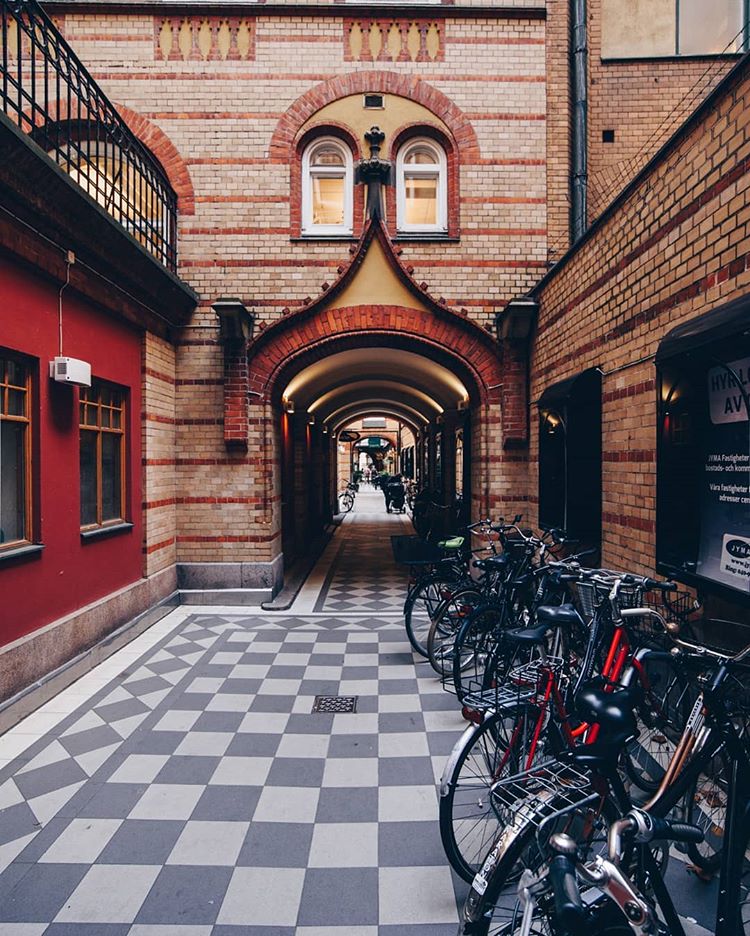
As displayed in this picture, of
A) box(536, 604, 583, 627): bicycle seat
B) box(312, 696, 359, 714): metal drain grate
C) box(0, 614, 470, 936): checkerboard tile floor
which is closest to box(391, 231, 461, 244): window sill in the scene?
box(0, 614, 470, 936): checkerboard tile floor

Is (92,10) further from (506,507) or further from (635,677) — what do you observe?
(635,677)

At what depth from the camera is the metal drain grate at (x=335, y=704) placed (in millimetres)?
4395

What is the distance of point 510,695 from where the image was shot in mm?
2871

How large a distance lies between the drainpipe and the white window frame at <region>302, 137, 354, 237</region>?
2.99 m

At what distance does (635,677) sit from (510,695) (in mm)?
642

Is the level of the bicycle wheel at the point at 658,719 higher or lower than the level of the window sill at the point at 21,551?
lower

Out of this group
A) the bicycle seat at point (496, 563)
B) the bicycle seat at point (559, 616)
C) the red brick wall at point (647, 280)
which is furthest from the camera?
the bicycle seat at point (496, 563)

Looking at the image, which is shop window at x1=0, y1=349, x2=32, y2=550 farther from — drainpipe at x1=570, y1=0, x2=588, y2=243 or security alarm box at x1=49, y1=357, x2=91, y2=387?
drainpipe at x1=570, y1=0, x2=588, y2=243

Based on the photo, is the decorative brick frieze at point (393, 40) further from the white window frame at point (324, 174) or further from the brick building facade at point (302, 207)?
the white window frame at point (324, 174)

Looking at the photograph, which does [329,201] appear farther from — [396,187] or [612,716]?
[612,716]

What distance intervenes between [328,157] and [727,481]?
22.6 ft

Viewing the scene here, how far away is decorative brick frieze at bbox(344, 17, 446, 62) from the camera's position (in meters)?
7.57

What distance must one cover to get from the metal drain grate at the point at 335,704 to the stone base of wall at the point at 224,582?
10.1 ft

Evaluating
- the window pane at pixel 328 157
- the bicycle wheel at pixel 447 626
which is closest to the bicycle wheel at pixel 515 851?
the bicycle wheel at pixel 447 626
